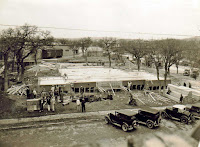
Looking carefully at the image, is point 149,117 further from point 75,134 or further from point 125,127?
point 75,134

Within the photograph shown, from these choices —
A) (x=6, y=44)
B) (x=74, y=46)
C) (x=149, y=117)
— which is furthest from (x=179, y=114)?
(x=74, y=46)

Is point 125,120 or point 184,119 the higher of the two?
point 125,120

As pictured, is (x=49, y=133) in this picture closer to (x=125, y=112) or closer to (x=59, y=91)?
(x=125, y=112)

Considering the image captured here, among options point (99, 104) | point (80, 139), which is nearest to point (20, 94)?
point (99, 104)

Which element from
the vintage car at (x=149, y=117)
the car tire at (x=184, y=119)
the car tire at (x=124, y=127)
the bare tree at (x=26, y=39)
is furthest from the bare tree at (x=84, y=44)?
the car tire at (x=124, y=127)

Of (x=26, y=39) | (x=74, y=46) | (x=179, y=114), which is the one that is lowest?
(x=179, y=114)

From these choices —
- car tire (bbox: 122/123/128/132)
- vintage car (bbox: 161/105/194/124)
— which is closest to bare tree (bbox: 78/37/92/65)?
vintage car (bbox: 161/105/194/124)

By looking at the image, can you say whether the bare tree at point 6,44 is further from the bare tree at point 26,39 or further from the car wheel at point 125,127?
the car wheel at point 125,127

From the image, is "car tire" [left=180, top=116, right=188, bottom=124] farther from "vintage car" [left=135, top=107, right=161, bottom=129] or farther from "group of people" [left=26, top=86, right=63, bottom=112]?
"group of people" [left=26, top=86, right=63, bottom=112]
